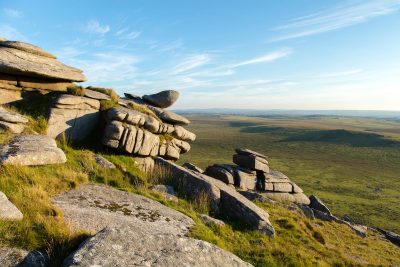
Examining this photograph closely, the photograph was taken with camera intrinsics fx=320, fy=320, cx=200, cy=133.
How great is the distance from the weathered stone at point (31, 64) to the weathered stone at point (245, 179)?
15.3 m

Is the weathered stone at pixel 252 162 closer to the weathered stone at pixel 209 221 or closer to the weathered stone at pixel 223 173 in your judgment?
the weathered stone at pixel 223 173

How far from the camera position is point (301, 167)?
8012 cm

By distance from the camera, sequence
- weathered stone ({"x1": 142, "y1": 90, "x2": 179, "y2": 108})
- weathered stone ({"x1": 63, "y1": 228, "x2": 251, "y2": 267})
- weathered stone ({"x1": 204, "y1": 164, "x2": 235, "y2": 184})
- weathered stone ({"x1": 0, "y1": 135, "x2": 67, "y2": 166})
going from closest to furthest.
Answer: weathered stone ({"x1": 63, "y1": 228, "x2": 251, "y2": 267}), weathered stone ({"x1": 0, "y1": 135, "x2": 67, "y2": 166}), weathered stone ({"x1": 204, "y1": 164, "x2": 235, "y2": 184}), weathered stone ({"x1": 142, "y1": 90, "x2": 179, "y2": 108})

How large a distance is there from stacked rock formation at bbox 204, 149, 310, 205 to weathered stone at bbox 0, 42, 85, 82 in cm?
1420

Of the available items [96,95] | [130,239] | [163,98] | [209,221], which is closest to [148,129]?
[96,95]

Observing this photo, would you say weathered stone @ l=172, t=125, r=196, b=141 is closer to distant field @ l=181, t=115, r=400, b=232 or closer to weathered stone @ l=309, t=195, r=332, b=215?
weathered stone @ l=309, t=195, r=332, b=215

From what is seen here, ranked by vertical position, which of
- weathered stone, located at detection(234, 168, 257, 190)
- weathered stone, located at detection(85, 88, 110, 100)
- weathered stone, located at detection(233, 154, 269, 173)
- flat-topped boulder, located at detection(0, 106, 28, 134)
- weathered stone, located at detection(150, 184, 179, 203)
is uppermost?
weathered stone, located at detection(85, 88, 110, 100)

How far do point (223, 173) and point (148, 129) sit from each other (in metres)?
8.03

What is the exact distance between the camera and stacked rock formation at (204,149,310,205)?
28419mm

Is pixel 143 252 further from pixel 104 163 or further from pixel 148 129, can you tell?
pixel 148 129

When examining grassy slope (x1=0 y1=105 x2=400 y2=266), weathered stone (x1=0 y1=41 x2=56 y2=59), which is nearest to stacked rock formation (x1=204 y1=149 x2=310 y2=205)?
grassy slope (x1=0 y1=105 x2=400 y2=266)

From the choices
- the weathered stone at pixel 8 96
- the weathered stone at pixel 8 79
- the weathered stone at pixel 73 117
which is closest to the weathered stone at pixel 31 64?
the weathered stone at pixel 8 79

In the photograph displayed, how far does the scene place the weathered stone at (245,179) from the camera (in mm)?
28281

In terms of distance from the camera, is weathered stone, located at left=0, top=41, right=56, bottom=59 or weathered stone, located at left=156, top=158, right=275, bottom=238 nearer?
weathered stone, located at left=156, top=158, right=275, bottom=238
